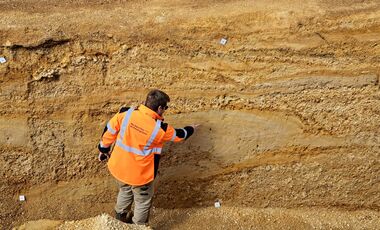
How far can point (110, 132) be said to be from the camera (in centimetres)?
446

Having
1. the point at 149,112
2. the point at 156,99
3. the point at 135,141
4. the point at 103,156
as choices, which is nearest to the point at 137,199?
the point at 103,156

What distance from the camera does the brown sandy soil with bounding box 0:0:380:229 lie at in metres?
4.95

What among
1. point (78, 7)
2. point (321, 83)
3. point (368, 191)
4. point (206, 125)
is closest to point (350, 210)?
point (368, 191)

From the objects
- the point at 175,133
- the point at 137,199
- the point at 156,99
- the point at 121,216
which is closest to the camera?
the point at 156,99

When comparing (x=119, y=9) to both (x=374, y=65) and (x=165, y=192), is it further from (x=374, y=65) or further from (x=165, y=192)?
(x=374, y=65)

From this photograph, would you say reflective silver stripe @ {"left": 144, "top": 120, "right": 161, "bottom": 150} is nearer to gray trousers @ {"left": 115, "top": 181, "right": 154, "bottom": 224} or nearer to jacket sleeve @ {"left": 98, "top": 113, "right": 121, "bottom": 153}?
jacket sleeve @ {"left": 98, "top": 113, "right": 121, "bottom": 153}

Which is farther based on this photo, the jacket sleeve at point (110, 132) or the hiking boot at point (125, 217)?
the hiking boot at point (125, 217)

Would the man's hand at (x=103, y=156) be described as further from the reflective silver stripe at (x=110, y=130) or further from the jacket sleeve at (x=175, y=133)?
the jacket sleeve at (x=175, y=133)

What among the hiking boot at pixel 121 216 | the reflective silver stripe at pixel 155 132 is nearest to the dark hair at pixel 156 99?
the reflective silver stripe at pixel 155 132

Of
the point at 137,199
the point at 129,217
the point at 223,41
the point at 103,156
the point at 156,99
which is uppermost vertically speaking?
the point at 223,41

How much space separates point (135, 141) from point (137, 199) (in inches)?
26.7

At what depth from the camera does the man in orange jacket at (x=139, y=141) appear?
436 centimetres

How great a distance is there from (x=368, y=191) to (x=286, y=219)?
999mm

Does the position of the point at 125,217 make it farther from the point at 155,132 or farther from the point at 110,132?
the point at 155,132
